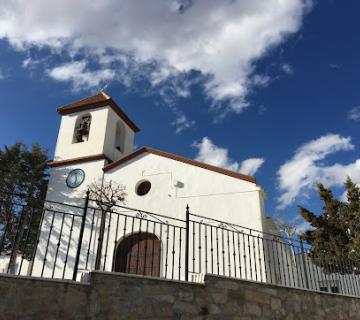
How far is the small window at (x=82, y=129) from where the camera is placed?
15.8 meters

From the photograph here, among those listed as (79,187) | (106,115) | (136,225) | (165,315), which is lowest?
(165,315)

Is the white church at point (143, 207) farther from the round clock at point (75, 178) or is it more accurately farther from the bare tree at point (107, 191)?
the bare tree at point (107, 191)

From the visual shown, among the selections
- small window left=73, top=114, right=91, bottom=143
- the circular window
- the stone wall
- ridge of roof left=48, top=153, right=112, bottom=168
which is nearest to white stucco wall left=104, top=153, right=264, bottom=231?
the circular window

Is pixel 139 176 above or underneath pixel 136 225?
above

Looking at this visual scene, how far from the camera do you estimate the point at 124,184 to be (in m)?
13.2

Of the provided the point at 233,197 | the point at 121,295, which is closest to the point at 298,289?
the point at 121,295

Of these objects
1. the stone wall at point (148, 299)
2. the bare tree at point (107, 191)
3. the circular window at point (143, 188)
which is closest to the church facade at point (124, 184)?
the circular window at point (143, 188)

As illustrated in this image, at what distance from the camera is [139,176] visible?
13203mm

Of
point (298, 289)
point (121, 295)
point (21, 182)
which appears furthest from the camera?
point (21, 182)

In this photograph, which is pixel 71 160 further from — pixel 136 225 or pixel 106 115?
pixel 136 225

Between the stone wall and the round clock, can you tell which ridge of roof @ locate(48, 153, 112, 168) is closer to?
the round clock

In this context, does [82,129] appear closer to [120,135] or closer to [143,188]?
[120,135]

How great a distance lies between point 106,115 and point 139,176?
13.2 ft

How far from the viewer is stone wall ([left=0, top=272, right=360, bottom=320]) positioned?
3.84m
